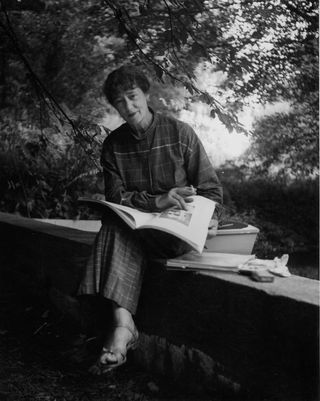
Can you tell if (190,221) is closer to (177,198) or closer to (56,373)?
(177,198)

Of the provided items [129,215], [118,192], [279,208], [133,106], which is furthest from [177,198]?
[279,208]

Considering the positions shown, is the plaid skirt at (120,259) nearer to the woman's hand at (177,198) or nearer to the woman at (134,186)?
the woman at (134,186)

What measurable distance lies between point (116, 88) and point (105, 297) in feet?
3.33

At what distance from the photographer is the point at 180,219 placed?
212cm

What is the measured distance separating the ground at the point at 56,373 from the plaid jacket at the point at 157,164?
0.86 m

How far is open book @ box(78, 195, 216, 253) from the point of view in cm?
200

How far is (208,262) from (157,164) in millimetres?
630

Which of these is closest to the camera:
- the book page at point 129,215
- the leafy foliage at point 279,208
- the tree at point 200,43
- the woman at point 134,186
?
the book page at point 129,215

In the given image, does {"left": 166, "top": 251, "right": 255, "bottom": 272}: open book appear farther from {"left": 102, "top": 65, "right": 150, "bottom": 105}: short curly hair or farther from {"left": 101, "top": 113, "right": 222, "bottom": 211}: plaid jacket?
{"left": 102, "top": 65, "right": 150, "bottom": 105}: short curly hair

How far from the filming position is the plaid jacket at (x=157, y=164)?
2.49 metres

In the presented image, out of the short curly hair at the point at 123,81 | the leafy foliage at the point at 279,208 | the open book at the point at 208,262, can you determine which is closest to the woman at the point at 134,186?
the short curly hair at the point at 123,81

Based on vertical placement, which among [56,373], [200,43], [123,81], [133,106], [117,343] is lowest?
[56,373]

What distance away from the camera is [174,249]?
7.64 feet

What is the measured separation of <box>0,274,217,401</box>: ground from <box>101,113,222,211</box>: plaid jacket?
86 cm
